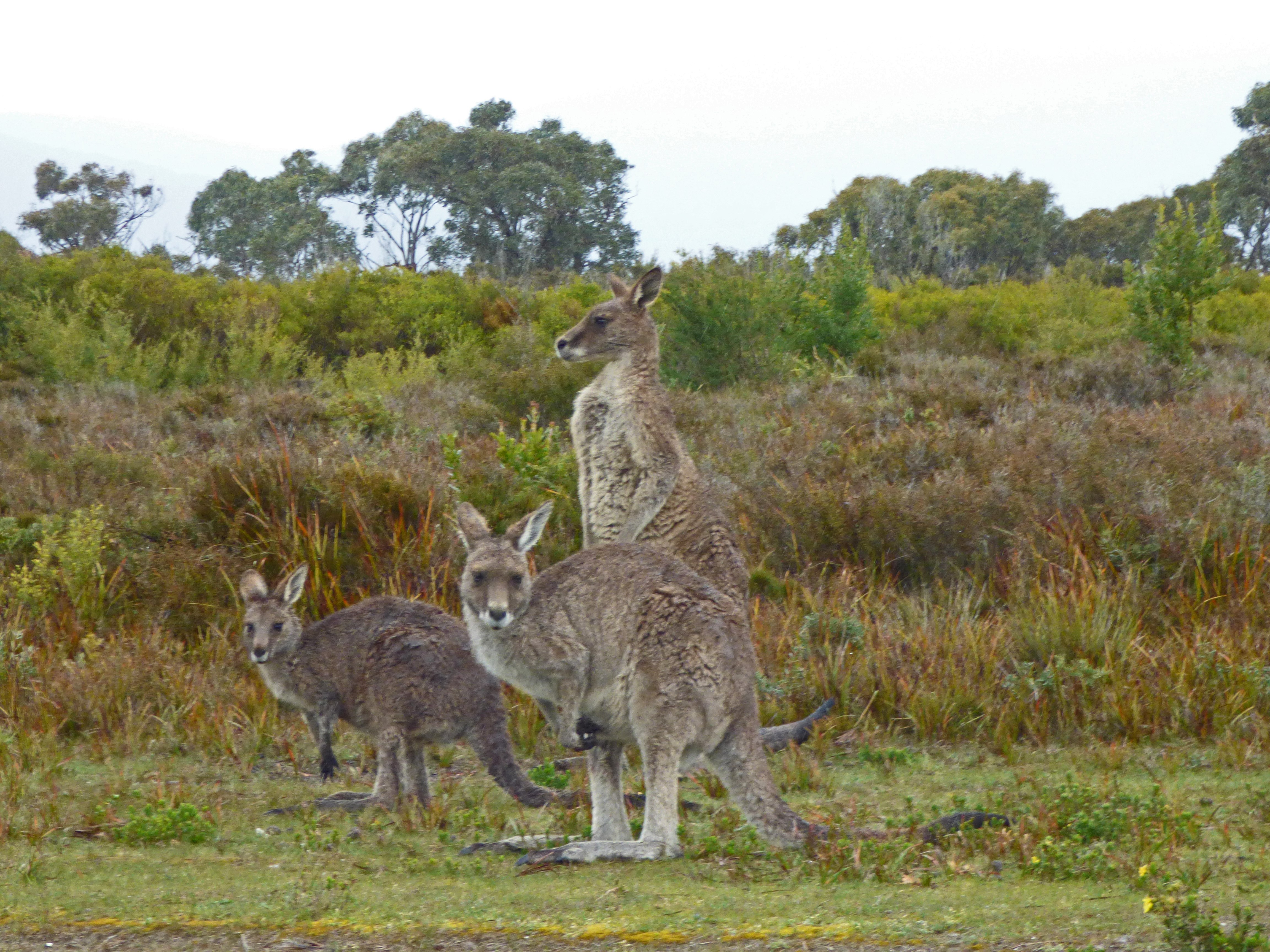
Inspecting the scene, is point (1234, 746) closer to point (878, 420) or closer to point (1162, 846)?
point (1162, 846)

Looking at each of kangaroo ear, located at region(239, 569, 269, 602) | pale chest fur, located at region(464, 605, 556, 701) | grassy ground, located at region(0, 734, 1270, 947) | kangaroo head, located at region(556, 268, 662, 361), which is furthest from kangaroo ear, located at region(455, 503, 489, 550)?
kangaroo head, located at region(556, 268, 662, 361)

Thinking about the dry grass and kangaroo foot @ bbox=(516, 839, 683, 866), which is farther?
the dry grass

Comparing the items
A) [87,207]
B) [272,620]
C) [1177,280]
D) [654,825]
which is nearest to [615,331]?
[272,620]

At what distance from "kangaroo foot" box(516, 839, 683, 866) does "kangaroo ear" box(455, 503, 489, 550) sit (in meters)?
1.43

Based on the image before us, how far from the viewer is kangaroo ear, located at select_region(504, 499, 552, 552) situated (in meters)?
6.03

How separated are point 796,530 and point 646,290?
9.57 ft

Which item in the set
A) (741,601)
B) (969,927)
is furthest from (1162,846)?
(741,601)

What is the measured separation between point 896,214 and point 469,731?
174 ft

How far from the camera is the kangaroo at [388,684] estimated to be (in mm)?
6504

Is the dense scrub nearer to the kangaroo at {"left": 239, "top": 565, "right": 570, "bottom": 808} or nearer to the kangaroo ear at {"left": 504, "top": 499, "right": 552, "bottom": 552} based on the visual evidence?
the kangaroo at {"left": 239, "top": 565, "right": 570, "bottom": 808}

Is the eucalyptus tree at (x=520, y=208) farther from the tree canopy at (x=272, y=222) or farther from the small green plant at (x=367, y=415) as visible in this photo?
the small green plant at (x=367, y=415)

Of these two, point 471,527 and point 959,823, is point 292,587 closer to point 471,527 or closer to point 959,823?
point 471,527

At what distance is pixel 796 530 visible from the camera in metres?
10.8

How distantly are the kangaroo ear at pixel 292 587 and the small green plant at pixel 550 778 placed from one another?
1566 mm
